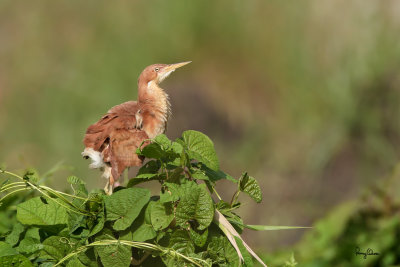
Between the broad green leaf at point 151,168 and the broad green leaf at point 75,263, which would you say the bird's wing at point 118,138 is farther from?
the broad green leaf at point 75,263

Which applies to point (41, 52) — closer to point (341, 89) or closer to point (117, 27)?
point (117, 27)

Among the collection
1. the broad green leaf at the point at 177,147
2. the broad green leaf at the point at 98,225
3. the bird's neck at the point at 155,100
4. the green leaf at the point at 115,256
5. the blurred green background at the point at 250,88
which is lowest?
the green leaf at the point at 115,256

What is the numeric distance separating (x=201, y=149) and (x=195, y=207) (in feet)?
0.64

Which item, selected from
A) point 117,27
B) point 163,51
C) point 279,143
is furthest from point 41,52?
point 279,143

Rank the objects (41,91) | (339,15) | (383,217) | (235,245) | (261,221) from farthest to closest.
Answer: (41,91)
(339,15)
(261,221)
(383,217)
(235,245)

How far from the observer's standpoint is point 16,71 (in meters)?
7.32

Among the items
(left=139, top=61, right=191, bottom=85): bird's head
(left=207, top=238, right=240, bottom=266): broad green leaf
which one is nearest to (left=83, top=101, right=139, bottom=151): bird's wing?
(left=139, top=61, right=191, bottom=85): bird's head

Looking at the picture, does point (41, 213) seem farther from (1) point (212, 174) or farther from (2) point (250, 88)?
(2) point (250, 88)

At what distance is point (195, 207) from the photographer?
1.91 meters

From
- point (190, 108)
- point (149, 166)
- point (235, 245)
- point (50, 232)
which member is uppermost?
point (190, 108)

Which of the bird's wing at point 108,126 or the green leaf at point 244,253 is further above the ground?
the bird's wing at point 108,126

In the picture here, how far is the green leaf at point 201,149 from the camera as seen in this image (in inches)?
78.7

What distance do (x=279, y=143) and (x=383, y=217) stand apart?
2.56 metres

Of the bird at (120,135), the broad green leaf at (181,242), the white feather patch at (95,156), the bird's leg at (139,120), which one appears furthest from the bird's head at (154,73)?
the broad green leaf at (181,242)
